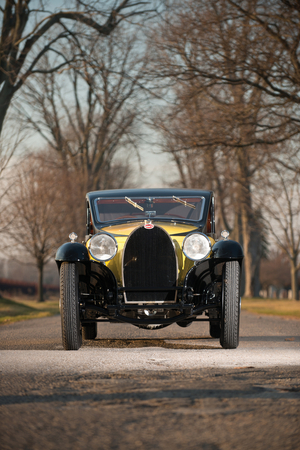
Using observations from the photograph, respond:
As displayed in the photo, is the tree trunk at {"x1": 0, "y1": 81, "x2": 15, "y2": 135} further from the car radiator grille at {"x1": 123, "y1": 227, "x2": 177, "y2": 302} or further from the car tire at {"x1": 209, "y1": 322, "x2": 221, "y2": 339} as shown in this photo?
the car radiator grille at {"x1": 123, "y1": 227, "x2": 177, "y2": 302}

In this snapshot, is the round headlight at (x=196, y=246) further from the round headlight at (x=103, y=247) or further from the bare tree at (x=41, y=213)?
the bare tree at (x=41, y=213)

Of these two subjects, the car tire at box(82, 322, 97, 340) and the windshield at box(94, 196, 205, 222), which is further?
the car tire at box(82, 322, 97, 340)

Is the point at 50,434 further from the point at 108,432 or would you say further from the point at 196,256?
the point at 196,256

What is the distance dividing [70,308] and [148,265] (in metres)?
1.09

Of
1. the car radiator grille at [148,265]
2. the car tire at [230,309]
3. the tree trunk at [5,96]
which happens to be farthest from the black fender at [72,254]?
the tree trunk at [5,96]

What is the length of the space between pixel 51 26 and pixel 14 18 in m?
1.28

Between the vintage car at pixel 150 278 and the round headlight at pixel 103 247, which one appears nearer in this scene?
the vintage car at pixel 150 278

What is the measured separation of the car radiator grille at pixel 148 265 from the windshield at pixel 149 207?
121cm

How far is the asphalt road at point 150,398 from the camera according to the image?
3.43 metres

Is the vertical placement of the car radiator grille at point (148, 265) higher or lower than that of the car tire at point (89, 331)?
higher

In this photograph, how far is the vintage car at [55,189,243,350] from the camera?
739 centimetres

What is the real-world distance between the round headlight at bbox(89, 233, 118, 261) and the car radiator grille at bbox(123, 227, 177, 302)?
19 centimetres

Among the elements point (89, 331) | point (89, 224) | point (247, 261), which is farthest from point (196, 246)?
point (247, 261)

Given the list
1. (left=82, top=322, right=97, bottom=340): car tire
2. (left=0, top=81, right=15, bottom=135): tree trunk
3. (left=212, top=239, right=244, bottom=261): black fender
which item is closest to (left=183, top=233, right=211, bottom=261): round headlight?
(left=212, top=239, right=244, bottom=261): black fender
